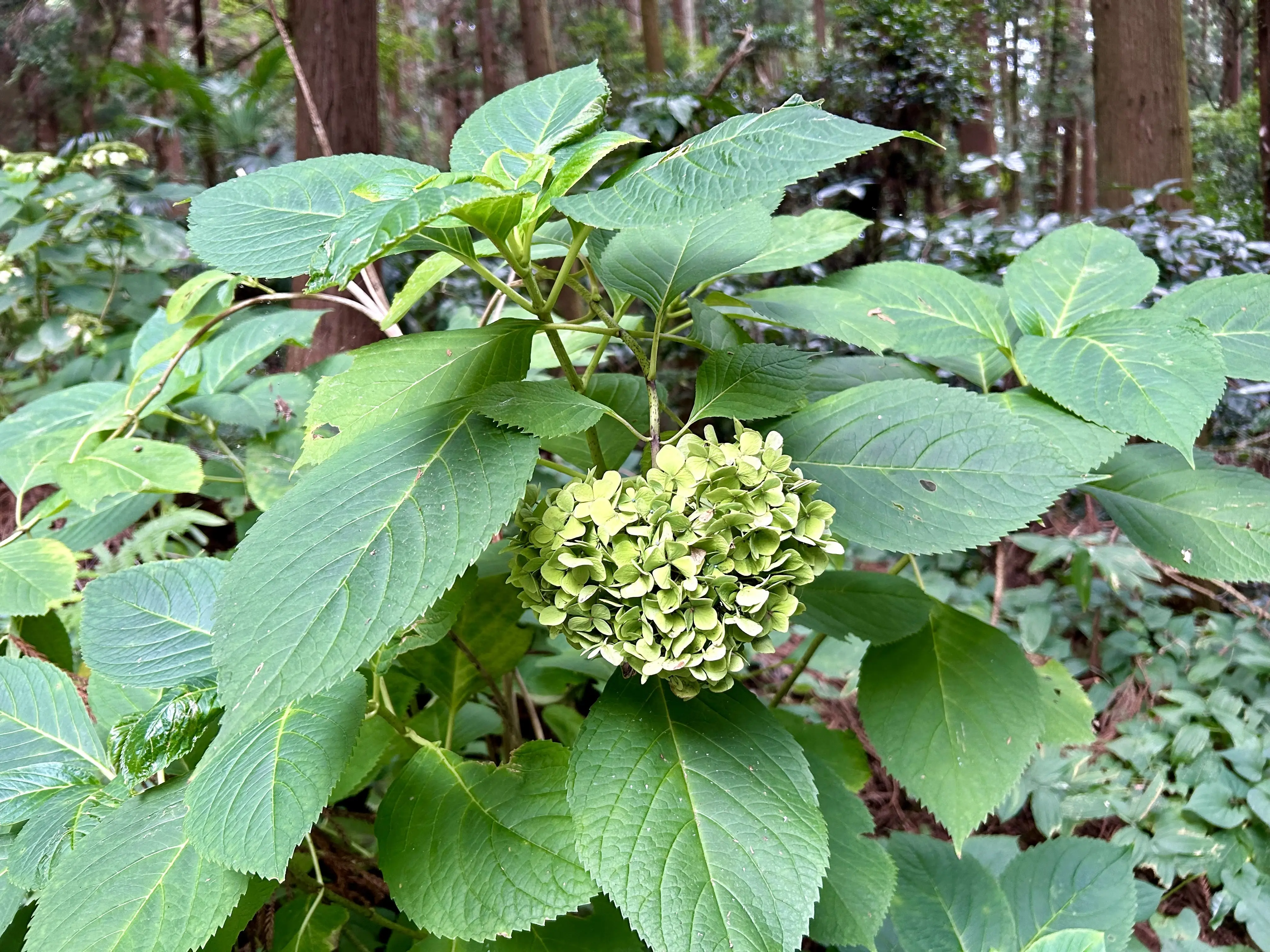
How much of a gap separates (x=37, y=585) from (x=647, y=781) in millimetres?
728

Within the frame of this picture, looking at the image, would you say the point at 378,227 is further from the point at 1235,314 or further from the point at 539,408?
the point at 1235,314

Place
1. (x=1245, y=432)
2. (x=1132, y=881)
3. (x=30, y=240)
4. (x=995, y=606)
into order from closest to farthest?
(x=1132, y=881), (x=995, y=606), (x=30, y=240), (x=1245, y=432)

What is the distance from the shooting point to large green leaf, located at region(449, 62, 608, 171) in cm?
67

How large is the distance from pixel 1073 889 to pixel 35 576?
1331 millimetres

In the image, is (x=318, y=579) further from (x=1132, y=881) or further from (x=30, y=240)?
(x=30, y=240)

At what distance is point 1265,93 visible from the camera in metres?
3.63

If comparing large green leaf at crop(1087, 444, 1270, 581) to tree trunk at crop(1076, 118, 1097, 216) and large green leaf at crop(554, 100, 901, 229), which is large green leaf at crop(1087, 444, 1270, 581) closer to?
large green leaf at crop(554, 100, 901, 229)

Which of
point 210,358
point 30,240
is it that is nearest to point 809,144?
point 210,358

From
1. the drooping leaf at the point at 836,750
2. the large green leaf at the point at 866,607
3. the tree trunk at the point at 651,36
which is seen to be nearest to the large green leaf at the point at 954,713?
the large green leaf at the point at 866,607

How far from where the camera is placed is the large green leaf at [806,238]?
0.83 metres

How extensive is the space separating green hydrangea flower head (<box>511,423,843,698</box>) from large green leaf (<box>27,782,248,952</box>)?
1.13 feet

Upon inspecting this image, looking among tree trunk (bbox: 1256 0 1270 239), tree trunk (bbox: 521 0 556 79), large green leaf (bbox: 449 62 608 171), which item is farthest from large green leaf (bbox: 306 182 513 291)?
tree trunk (bbox: 521 0 556 79)

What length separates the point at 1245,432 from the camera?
9.58 ft

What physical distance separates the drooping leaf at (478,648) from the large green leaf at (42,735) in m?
0.31
